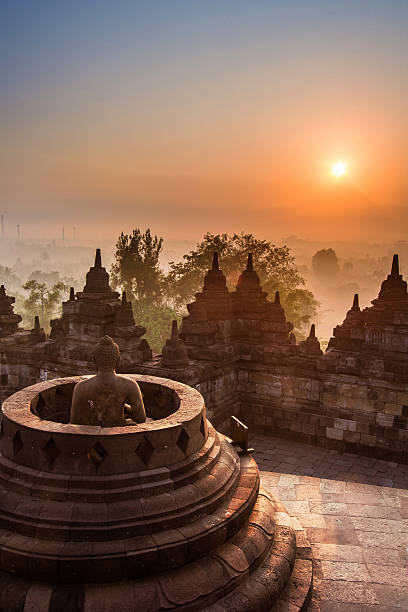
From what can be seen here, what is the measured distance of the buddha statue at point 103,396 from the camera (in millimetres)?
5523

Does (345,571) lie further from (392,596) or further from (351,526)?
(351,526)

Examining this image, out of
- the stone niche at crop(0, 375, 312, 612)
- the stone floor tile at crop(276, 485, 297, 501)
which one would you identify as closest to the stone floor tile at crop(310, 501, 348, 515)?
the stone floor tile at crop(276, 485, 297, 501)

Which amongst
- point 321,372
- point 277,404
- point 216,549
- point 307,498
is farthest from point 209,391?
point 216,549

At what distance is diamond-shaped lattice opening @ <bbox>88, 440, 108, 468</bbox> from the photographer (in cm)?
473

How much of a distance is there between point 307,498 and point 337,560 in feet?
6.27

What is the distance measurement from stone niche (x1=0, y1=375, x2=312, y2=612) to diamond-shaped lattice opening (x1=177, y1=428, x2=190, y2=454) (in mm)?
12

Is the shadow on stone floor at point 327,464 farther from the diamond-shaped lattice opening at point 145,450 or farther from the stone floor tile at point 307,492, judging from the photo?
the diamond-shaped lattice opening at point 145,450

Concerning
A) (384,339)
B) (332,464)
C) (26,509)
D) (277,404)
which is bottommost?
(332,464)

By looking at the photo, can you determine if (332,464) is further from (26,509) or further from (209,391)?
(26,509)

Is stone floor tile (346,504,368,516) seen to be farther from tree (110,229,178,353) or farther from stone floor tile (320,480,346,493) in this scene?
tree (110,229,178,353)

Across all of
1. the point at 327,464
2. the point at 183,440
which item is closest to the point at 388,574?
the point at 183,440

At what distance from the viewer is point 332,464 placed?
11039 millimetres

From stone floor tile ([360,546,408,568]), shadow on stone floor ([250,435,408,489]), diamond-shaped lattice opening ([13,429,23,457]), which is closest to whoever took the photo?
diamond-shaped lattice opening ([13,429,23,457])

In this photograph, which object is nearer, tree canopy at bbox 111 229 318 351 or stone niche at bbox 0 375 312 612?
stone niche at bbox 0 375 312 612
